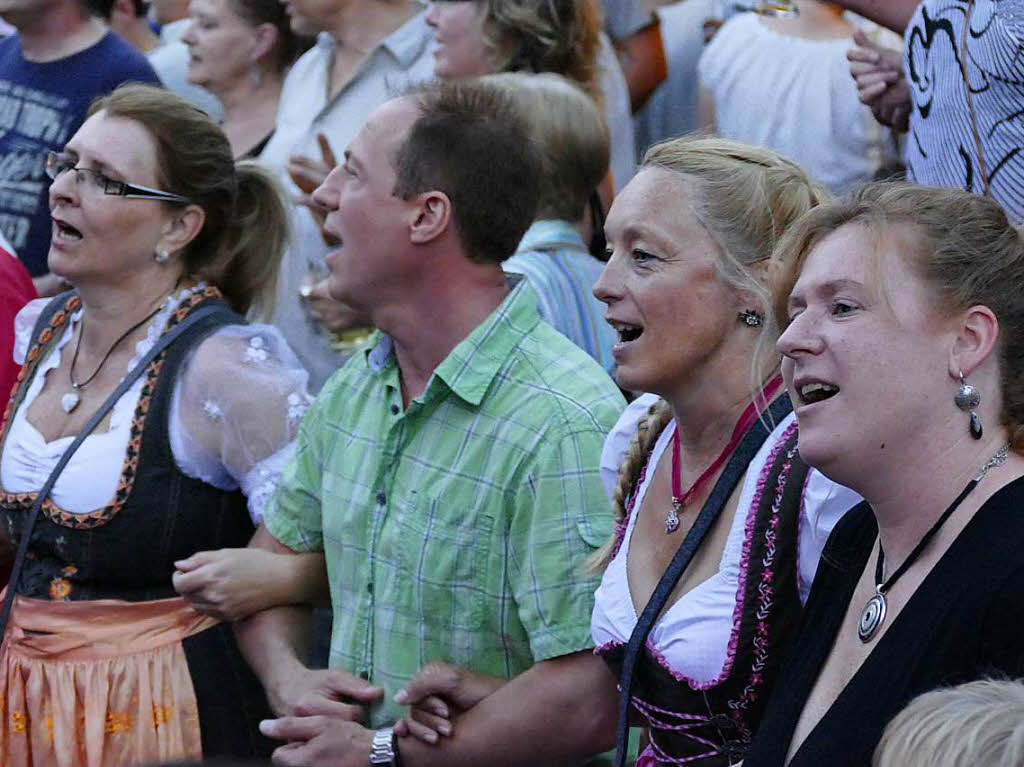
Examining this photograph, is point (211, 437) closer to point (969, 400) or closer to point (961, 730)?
point (969, 400)

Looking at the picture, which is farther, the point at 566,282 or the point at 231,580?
the point at 566,282

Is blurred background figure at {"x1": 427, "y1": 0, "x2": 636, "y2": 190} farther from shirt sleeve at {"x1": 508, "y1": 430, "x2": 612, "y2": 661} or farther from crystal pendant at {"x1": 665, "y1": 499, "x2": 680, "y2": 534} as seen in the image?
Answer: crystal pendant at {"x1": 665, "y1": 499, "x2": 680, "y2": 534}

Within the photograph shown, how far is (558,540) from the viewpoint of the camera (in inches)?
122

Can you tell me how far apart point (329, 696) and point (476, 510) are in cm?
49

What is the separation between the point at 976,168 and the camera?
3438mm

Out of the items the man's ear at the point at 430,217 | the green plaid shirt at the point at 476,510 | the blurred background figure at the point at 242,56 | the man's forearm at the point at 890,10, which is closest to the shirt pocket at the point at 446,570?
the green plaid shirt at the point at 476,510

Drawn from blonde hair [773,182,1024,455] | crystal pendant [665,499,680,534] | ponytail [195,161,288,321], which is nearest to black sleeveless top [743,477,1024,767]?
blonde hair [773,182,1024,455]

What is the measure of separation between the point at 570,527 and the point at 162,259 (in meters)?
1.43

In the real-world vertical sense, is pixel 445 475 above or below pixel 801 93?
below

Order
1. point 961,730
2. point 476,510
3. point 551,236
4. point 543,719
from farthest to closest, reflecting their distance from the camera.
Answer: point 551,236 → point 476,510 → point 543,719 → point 961,730

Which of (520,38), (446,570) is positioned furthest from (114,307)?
(520,38)

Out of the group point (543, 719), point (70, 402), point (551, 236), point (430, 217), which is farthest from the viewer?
point (551, 236)

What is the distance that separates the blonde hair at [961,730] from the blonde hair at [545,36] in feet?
10.6

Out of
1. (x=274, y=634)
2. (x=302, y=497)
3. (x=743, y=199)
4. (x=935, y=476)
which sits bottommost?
(x=274, y=634)
